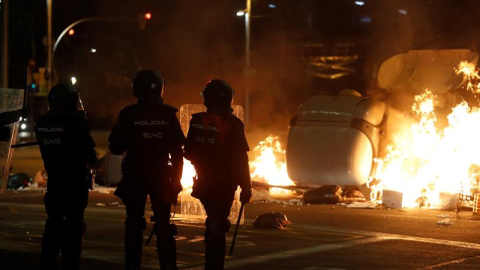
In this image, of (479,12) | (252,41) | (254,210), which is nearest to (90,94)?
(252,41)

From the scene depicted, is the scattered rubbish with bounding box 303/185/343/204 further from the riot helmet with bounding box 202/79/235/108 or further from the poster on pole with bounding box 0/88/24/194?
the riot helmet with bounding box 202/79/235/108

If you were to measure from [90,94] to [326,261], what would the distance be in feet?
206

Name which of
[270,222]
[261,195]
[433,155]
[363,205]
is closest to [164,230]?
[270,222]

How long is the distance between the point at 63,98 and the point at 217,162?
139 centimetres

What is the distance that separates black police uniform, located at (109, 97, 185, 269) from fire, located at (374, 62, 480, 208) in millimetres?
7138

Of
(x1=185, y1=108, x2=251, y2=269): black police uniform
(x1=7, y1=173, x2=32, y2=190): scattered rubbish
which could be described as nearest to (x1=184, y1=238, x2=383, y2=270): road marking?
(x1=185, y1=108, x2=251, y2=269): black police uniform

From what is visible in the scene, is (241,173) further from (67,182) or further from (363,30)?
(363,30)

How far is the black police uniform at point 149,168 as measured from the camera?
23.5 feet

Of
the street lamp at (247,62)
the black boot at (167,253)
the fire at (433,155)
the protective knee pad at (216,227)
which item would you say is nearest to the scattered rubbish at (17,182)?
the fire at (433,155)

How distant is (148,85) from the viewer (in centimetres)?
736

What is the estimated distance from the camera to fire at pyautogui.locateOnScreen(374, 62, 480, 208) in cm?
1371

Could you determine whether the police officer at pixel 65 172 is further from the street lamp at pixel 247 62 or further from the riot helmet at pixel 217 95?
the street lamp at pixel 247 62

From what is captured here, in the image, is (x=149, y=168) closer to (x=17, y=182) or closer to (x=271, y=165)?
(x=271, y=165)

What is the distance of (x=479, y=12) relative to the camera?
1872 centimetres
